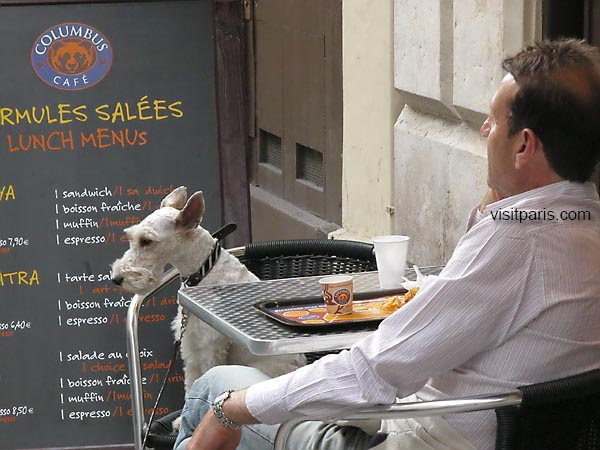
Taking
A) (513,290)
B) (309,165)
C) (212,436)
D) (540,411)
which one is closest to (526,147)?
(513,290)

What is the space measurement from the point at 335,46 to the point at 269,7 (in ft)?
4.27

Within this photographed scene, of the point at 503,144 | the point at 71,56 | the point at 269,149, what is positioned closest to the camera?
the point at 503,144

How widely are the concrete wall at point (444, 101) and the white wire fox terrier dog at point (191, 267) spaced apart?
2.95 ft

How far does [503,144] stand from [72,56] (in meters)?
2.22

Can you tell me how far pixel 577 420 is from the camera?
2.26m

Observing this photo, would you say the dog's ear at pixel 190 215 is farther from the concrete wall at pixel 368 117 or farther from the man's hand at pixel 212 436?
the concrete wall at pixel 368 117

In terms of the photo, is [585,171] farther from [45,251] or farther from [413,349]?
[45,251]

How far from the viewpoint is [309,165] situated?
7.68m

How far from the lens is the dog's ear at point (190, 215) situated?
3.53 m

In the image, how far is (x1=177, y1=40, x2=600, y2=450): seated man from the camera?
2203 mm

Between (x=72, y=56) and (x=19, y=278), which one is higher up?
(x=72, y=56)

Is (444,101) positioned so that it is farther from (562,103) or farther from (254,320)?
(562,103)

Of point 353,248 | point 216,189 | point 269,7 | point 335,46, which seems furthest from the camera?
point 269,7

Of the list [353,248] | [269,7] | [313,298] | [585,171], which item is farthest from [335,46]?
[585,171]
